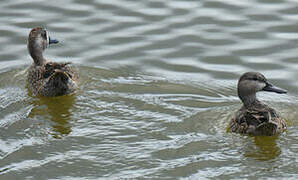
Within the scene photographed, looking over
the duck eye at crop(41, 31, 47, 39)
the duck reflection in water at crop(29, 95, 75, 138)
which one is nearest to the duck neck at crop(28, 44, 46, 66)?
the duck eye at crop(41, 31, 47, 39)

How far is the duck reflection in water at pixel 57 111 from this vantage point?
8857mm

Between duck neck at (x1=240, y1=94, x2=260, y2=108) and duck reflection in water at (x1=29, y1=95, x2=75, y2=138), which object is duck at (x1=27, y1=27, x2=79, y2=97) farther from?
duck neck at (x1=240, y1=94, x2=260, y2=108)

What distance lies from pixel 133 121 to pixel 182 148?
1.08 m

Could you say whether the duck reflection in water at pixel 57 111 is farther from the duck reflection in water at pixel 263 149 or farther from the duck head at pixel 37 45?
the duck reflection in water at pixel 263 149

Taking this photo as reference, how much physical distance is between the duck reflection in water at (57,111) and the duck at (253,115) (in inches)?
84.4

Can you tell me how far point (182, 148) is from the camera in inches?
318

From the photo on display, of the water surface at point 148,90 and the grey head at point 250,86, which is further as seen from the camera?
the grey head at point 250,86

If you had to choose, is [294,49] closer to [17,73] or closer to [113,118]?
[113,118]

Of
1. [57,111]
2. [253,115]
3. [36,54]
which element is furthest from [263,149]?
[36,54]

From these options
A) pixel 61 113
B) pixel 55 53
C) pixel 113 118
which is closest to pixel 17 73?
pixel 55 53

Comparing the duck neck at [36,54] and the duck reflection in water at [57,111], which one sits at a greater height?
the duck neck at [36,54]

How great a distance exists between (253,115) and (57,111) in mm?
2806

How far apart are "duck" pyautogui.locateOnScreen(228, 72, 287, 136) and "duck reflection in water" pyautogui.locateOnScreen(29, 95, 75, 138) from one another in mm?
2143

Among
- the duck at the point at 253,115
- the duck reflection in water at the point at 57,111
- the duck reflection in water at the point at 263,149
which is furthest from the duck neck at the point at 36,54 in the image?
the duck reflection in water at the point at 263,149
